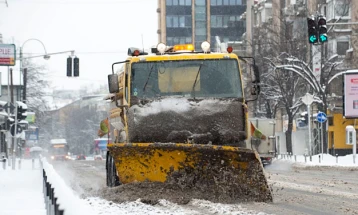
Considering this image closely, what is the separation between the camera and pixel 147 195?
16.0 meters

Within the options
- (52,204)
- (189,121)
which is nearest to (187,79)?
(189,121)

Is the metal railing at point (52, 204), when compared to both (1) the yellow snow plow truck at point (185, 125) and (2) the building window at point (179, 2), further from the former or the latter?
(2) the building window at point (179, 2)

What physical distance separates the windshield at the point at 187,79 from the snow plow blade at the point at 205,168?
5.63 feet

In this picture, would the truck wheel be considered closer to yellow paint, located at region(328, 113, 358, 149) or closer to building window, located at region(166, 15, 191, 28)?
yellow paint, located at region(328, 113, 358, 149)

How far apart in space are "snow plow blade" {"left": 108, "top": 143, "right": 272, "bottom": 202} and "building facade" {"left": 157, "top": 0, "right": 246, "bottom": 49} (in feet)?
402

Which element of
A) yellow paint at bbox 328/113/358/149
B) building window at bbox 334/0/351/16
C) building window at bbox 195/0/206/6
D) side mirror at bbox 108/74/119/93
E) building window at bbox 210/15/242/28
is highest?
building window at bbox 195/0/206/6

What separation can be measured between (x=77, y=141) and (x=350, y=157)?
11977 centimetres

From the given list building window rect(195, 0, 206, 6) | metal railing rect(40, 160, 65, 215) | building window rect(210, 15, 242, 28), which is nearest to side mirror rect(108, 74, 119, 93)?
metal railing rect(40, 160, 65, 215)

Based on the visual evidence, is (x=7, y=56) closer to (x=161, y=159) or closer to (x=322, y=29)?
(x=322, y=29)

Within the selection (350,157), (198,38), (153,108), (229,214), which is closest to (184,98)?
(153,108)

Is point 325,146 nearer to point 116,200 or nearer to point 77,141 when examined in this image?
point 116,200

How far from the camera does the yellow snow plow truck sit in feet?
51.5

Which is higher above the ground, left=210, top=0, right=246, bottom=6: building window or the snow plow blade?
left=210, top=0, right=246, bottom=6: building window

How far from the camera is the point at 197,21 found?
139375 millimetres
